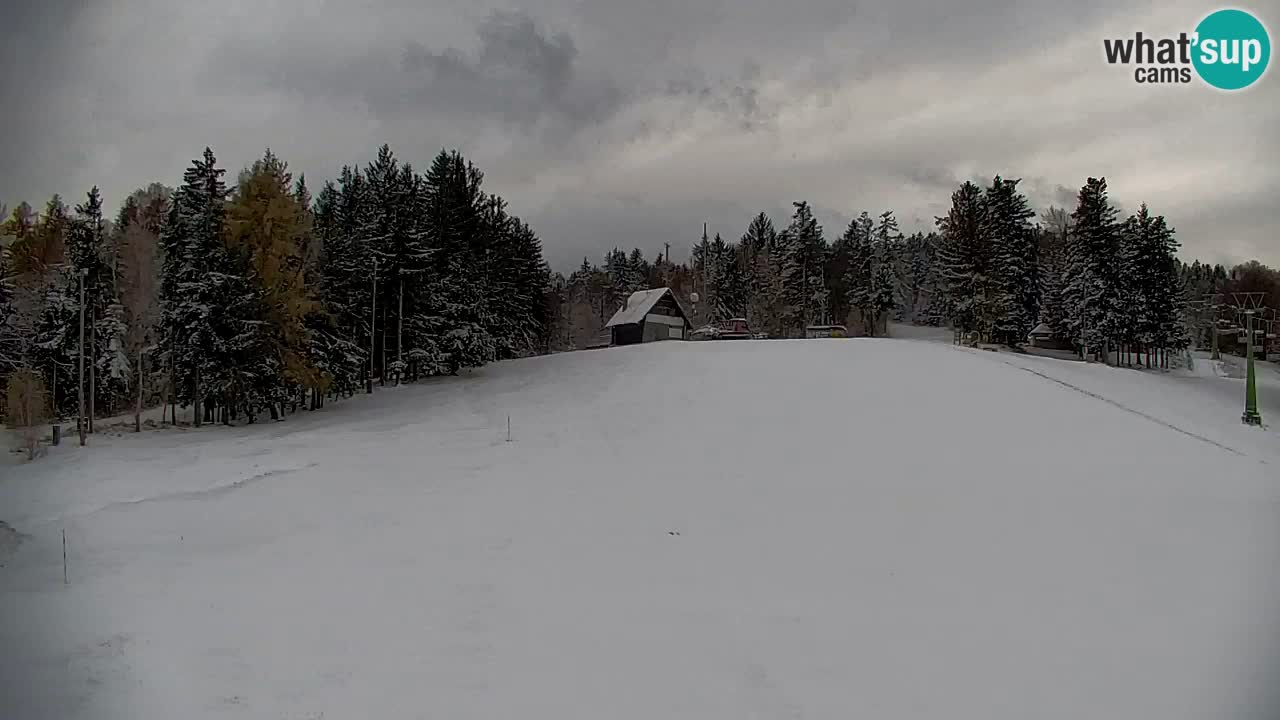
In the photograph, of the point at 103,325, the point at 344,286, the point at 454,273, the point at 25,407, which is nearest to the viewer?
the point at 25,407

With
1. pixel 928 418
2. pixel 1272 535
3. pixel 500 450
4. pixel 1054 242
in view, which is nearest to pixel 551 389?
pixel 500 450

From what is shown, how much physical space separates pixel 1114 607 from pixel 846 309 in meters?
63.2

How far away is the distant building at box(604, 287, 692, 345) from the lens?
4966cm

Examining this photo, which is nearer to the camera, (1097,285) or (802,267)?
(1097,285)

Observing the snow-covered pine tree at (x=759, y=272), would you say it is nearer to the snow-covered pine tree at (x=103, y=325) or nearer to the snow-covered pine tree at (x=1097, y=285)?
the snow-covered pine tree at (x=1097, y=285)

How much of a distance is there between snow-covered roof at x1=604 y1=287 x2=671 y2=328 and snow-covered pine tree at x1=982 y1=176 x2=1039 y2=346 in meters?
21.0

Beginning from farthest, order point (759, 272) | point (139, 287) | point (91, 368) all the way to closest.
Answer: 1. point (759, 272)
2. point (139, 287)
3. point (91, 368)

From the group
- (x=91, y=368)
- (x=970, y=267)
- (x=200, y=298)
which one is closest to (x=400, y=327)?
(x=200, y=298)

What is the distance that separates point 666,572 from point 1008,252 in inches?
1737

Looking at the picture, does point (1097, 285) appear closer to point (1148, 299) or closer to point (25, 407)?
point (1148, 299)

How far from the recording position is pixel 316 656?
6.74 m

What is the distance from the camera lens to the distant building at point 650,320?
49.7 meters

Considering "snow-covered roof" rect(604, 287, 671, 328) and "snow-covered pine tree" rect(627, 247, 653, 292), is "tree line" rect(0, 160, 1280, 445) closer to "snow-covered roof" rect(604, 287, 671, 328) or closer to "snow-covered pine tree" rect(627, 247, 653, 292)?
"snow-covered roof" rect(604, 287, 671, 328)

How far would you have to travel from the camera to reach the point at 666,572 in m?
9.55
